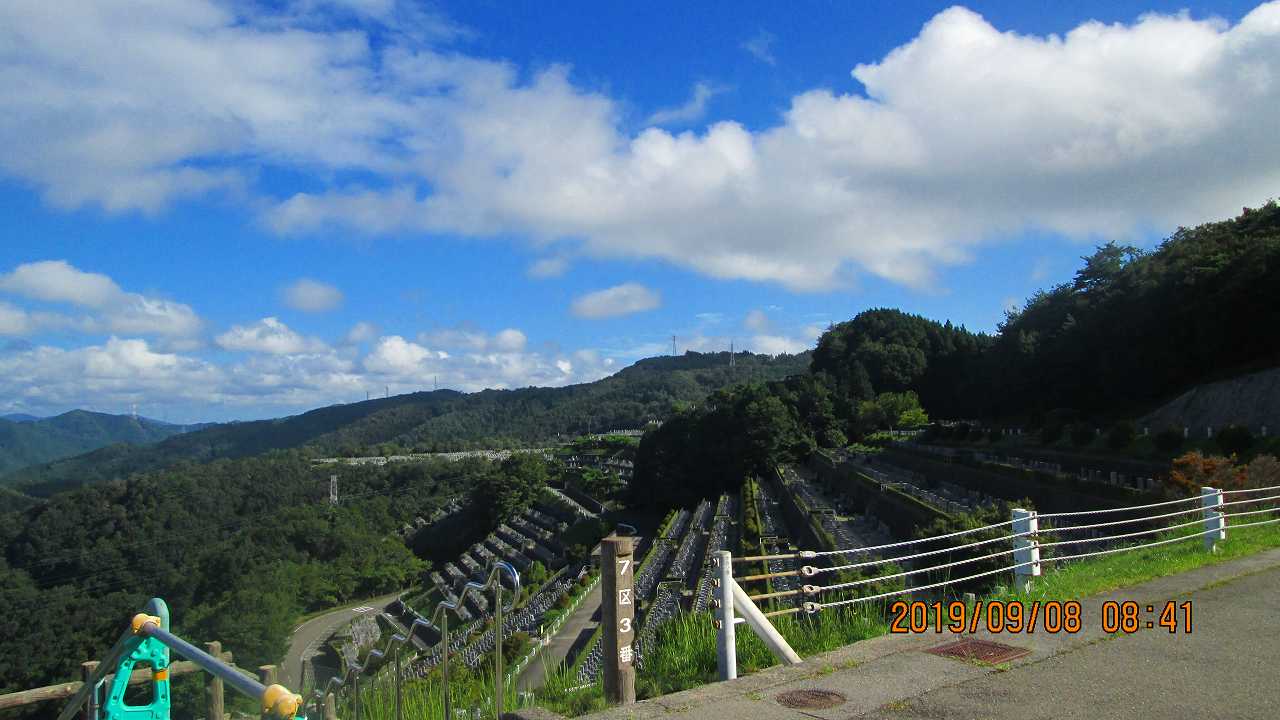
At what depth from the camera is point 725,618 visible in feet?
16.1

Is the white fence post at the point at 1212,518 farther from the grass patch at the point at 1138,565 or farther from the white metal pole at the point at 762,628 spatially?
the white metal pole at the point at 762,628

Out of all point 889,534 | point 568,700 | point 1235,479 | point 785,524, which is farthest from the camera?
point 785,524

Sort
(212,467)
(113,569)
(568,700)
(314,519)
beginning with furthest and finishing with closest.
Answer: (212,467) < (314,519) < (113,569) < (568,700)

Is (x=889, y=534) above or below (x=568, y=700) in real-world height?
below

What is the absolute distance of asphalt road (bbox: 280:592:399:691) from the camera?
145ft

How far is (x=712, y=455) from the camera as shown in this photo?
66.5m

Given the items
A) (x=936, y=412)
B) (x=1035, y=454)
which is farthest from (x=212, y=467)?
(x=1035, y=454)

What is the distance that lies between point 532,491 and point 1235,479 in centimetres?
6989

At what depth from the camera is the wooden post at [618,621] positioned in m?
4.34

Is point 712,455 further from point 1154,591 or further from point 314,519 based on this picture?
point 1154,591

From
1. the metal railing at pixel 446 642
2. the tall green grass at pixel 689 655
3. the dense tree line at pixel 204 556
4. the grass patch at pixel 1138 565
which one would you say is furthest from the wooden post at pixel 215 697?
the dense tree line at pixel 204 556

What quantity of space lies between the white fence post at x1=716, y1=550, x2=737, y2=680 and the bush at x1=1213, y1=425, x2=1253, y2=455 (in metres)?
19.3

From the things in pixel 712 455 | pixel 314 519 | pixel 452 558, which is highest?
pixel 712 455
